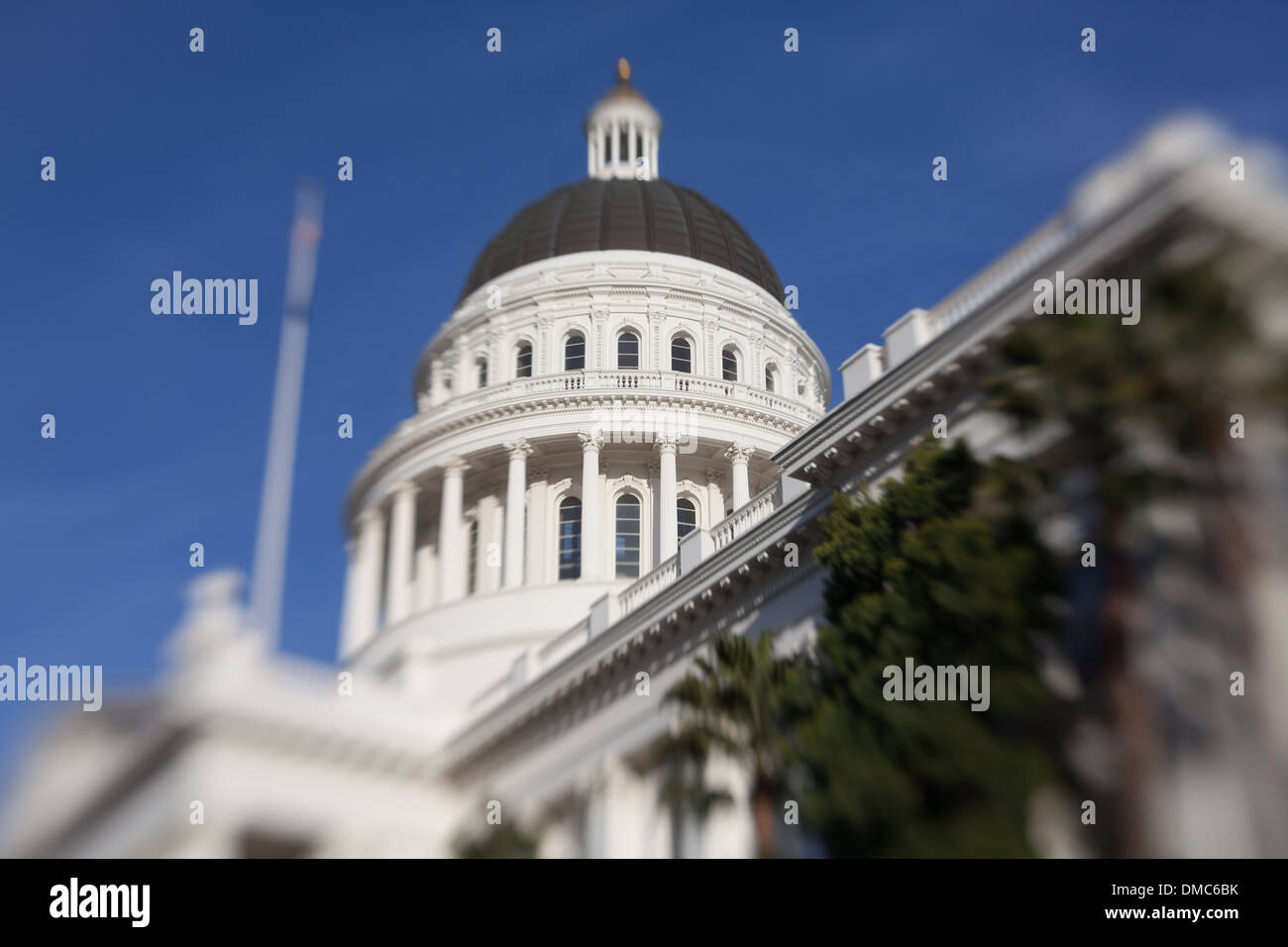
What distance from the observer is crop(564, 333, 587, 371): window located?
170ft

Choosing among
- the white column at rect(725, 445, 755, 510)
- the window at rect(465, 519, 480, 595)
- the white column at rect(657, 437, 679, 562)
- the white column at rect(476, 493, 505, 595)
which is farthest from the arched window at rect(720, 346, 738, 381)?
the window at rect(465, 519, 480, 595)

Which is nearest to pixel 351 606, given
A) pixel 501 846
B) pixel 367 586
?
pixel 367 586

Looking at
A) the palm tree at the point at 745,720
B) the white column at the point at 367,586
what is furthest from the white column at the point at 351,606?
the palm tree at the point at 745,720

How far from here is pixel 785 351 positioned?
5453cm

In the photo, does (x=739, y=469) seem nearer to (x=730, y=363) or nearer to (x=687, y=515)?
(x=687, y=515)

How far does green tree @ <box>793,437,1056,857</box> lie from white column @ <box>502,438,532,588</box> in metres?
24.0

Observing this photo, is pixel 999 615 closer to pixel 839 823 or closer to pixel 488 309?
pixel 839 823

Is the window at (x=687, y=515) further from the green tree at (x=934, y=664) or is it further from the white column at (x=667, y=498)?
the green tree at (x=934, y=664)

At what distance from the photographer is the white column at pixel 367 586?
50.9m

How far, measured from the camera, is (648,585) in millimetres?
32719

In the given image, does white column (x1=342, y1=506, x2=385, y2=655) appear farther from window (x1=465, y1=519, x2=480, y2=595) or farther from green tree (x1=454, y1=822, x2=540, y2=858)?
green tree (x1=454, y1=822, x2=540, y2=858)

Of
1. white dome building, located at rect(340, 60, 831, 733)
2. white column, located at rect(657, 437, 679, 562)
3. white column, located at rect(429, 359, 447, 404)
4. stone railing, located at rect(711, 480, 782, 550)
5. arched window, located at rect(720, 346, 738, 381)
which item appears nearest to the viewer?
stone railing, located at rect(711, 480, 782, 550)
